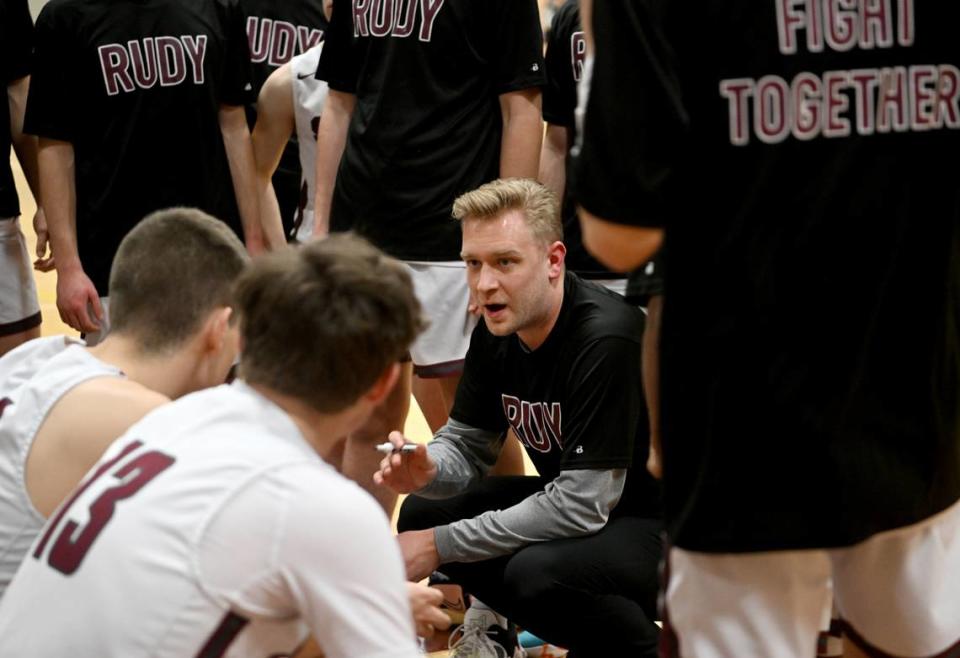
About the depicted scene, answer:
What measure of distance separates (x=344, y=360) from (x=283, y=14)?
3562 mm

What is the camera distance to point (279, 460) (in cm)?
196

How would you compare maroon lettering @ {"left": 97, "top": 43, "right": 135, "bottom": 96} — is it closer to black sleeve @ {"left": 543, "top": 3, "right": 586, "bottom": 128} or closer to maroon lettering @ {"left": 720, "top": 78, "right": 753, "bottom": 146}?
black sleeve @ {"left": 543, "top": 3, "right": 586, "bottom": 128}

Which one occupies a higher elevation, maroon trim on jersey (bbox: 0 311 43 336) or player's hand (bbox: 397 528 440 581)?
maroon trim on jersey (bbox: 0 311 43 336)

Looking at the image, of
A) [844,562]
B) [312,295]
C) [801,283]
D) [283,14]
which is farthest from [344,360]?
[283,14]

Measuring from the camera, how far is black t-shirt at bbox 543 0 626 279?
440cm

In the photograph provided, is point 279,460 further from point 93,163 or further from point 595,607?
point 93,163

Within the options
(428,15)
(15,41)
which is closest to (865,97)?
(428,15)

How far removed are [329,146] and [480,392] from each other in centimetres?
118

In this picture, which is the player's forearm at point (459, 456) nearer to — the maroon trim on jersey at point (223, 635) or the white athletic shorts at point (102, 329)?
the white athletic shorts at point (102, 329)

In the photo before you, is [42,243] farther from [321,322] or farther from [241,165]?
[321,322]

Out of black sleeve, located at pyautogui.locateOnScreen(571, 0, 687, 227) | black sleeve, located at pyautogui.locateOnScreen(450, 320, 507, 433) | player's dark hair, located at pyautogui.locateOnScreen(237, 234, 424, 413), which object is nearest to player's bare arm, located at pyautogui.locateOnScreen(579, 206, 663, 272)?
black sleeve, located at pyautogui.locateOnScreen(571, 0, 687, 227)

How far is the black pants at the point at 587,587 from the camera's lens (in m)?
3.47

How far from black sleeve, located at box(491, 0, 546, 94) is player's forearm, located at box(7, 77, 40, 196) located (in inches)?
64.9

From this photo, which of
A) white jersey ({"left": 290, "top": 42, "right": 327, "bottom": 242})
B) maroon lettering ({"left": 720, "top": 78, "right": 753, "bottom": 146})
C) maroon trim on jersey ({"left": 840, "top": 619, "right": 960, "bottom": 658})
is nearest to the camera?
maroon lettering ({"left": 720, "top": 78, "right": 753, "bottom": 146})
